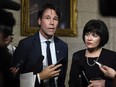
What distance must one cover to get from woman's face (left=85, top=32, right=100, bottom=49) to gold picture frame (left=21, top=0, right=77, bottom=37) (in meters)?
0.67

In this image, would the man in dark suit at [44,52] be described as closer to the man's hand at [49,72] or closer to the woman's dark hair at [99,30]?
the man's hand at [49,72]

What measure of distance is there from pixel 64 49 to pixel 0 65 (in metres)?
1.37

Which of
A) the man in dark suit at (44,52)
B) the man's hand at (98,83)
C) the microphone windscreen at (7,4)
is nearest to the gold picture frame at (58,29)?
the man in dark suit at (44,52)

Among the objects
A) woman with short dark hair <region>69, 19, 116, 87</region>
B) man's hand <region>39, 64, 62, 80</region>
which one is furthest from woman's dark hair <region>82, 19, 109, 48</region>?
man's hand <region>39, 64, 62, 80</region>

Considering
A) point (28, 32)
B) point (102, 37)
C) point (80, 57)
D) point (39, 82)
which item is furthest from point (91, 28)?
point (28, 32)

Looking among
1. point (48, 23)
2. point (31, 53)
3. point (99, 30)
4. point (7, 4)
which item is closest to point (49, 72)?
point (31, 53)

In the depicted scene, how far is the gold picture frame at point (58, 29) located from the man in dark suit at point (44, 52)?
0.57m

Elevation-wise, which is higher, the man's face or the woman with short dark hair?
the man's face

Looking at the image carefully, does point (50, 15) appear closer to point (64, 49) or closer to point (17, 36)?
point (64, 49)

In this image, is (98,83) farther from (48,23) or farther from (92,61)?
(48,23)

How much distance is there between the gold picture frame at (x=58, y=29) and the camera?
2.21 metres

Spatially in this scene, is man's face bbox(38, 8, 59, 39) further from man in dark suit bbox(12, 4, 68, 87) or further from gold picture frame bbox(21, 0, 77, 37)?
gold picture frame bbox(21, 0, 77, 37)

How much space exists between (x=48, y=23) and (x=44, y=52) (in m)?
0.18

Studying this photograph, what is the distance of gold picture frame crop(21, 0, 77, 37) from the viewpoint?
2205mm
